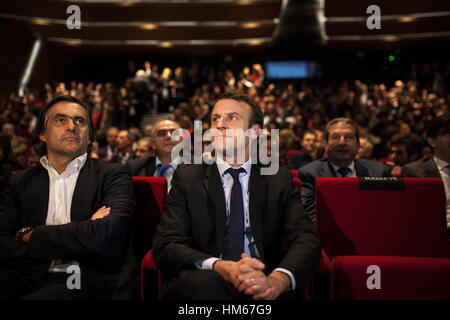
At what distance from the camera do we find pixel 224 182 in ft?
5.00

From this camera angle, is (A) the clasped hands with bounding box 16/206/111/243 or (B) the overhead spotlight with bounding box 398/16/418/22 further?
(B) the overhead spotlight with bounding box 398/16/418/22

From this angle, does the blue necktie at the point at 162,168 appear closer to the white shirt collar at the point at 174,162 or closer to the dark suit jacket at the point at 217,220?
the white shirt collar at the point at 174,162

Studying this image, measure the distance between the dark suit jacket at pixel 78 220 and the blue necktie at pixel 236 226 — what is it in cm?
41

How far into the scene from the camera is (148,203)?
5.70 feet

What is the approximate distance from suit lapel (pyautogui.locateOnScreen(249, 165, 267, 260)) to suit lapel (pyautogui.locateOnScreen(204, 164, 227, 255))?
0.11m

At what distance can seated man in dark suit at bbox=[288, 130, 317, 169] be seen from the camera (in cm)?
353

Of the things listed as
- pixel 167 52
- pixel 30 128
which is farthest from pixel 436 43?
pixel 30 128

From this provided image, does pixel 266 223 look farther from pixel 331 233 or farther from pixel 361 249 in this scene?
pixel 361 249

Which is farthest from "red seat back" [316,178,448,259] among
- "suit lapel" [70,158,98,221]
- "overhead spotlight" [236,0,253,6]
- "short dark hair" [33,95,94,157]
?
"overhead spotlight" [236,0,253,6]

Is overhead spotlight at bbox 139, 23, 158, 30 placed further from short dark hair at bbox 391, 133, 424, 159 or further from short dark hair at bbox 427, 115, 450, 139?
short dark hair at bbox 427, 115, 450, 139

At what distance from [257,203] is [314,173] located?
2.94 ft

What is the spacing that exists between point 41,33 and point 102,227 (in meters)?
11.2

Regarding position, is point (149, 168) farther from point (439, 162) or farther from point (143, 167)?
point (439, 162)

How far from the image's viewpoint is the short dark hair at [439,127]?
6.99 feet
